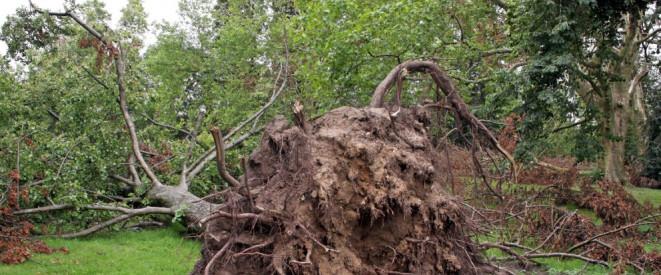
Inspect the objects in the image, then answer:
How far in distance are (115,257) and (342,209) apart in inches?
218

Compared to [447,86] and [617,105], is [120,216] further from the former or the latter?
[617,105]

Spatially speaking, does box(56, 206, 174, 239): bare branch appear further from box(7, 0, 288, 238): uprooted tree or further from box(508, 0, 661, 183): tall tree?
box(508, 0, 661, 183): tall tree

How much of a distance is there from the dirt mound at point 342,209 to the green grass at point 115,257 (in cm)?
247

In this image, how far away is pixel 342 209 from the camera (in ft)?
12.9

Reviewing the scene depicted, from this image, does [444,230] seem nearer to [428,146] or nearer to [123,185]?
[428,146]

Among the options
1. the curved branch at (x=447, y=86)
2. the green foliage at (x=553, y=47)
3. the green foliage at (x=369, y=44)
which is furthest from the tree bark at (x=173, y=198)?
the green foliage at (x=553, y=47)

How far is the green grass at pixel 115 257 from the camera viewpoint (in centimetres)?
716

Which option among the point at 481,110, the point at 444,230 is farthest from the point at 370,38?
the point at 444,230

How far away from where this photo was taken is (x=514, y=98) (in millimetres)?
10391

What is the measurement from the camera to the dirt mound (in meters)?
3.69

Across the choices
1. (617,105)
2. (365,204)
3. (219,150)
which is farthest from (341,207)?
(617,105)

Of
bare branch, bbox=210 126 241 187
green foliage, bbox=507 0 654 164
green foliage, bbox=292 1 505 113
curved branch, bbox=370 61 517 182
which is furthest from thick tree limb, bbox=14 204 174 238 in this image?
green foliage, bbox=507 0 654 164

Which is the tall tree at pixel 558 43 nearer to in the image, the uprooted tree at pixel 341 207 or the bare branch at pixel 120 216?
the uprooted tree at pixel 341 207

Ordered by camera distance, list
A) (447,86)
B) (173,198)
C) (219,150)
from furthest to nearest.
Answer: (173,198) → (447,86) → (219,150)
